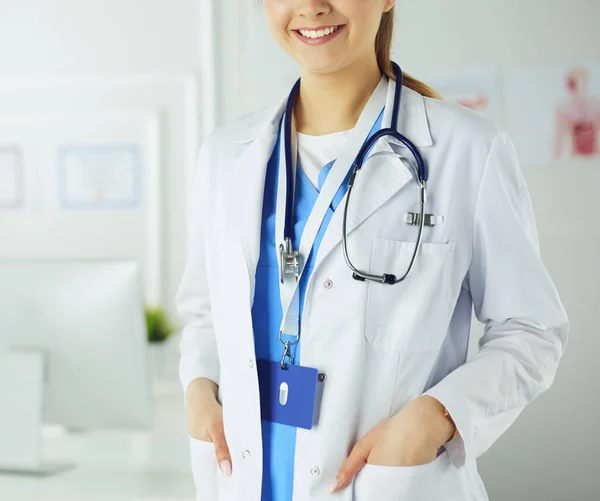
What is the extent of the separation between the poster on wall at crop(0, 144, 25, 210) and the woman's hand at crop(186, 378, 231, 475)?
2.44 m

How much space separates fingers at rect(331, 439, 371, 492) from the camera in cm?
104

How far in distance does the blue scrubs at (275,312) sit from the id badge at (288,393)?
2 cm

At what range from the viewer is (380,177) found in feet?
3.62

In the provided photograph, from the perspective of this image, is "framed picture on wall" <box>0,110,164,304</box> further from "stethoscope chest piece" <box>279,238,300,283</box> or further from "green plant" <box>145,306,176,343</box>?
"stethoscope chest piece" <box>279,238,300,283</box>

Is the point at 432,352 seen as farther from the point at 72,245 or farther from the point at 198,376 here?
the point at 72,245

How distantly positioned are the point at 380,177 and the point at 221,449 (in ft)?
1.59

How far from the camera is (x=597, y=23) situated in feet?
10.1

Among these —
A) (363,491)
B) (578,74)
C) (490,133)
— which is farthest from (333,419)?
(578,74)

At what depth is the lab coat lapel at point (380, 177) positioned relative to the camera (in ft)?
3.54

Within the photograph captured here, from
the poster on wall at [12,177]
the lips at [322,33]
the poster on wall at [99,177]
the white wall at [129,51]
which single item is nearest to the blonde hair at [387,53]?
the lips at [322,33]

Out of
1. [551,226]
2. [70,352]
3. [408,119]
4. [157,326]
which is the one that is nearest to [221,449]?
[408,119]

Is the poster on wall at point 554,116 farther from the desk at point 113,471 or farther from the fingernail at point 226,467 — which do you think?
the fingernail at point 226,467

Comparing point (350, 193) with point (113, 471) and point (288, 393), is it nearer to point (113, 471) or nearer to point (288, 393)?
point (288, 393)

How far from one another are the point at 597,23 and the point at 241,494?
2.66 m
